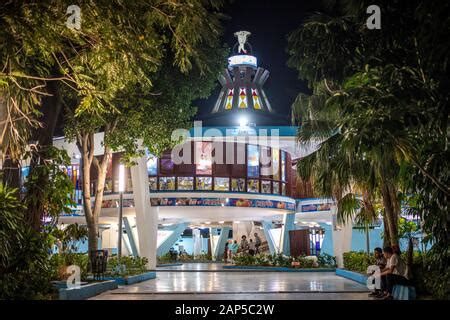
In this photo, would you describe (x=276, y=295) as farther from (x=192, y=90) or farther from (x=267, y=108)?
(x=267, y=108)

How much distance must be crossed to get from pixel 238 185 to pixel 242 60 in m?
21.9

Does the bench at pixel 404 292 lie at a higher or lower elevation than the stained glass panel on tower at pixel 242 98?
lower

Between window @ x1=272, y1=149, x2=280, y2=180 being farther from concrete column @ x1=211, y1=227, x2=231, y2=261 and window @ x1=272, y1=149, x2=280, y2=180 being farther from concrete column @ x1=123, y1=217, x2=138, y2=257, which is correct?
concrete column @ x1=211, y1=227, x2=231, y2=261

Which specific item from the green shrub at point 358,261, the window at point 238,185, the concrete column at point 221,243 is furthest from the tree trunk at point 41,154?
the concrete column at point 221,243

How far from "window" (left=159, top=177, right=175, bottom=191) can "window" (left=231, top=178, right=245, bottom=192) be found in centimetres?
302

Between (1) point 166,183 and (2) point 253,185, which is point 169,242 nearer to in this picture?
(1) point 166,183

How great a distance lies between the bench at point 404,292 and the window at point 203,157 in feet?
56.1

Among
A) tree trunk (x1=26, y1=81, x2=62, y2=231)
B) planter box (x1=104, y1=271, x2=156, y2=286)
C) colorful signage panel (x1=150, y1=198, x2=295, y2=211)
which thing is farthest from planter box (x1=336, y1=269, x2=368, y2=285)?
tree trunk (x1=26, y1=81, x2=62, y2=231)

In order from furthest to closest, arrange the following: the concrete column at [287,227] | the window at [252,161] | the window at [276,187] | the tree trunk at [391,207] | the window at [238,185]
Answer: the concrete column at [287,227], the window at [276,187], the window at [252,161], the window at [238,185], the tree trunk at [391,207]

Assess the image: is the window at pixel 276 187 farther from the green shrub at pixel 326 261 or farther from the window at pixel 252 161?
the green shrub at pixel 326 261

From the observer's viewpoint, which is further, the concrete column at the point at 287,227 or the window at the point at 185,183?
the concrete column at the point at 287,227

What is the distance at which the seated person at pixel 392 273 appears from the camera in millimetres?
10445

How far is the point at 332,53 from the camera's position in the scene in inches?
352

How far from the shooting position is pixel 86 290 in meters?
11.9
